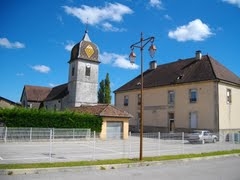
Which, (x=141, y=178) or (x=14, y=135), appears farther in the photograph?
(x=14, y=135)

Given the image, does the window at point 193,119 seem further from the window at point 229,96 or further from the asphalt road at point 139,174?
the asphalt road at point 139,174

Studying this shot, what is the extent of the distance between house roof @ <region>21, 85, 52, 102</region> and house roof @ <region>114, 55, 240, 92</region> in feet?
68.6

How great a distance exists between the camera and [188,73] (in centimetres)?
3719

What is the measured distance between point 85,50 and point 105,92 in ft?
67.0

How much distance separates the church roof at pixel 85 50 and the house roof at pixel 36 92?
13.4m

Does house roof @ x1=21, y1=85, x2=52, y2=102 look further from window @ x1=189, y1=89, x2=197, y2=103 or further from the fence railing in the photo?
the fence railing

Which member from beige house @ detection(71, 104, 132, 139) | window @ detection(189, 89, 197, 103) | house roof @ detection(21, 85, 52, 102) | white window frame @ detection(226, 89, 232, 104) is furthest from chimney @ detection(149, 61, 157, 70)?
house roof @ detection(21, 85, 52, 102)

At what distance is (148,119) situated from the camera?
41031 mm

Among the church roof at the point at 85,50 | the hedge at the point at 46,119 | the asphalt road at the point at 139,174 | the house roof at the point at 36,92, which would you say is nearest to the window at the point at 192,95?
the hedge at the point at 46,119

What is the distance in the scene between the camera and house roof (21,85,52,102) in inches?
2272

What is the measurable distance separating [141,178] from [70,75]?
40.8m

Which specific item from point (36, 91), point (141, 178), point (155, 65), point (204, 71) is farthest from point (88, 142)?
point (36, 91)

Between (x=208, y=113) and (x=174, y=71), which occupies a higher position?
(x=174, y=71)

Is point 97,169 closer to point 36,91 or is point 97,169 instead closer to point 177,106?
point 177,106
